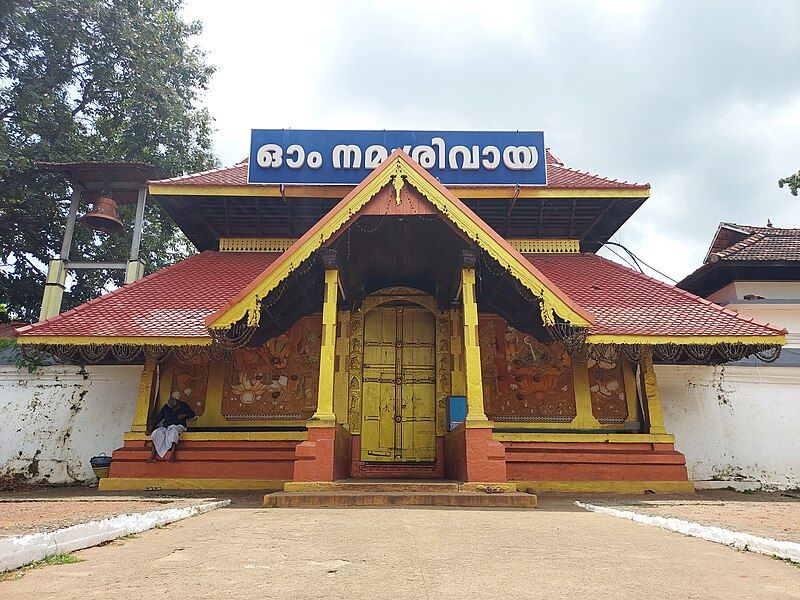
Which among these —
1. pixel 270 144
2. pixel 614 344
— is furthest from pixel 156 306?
pixel 614 344

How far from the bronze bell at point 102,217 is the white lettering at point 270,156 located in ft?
15.7

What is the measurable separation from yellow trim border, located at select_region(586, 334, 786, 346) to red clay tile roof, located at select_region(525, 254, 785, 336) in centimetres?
5

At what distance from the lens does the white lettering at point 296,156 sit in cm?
942

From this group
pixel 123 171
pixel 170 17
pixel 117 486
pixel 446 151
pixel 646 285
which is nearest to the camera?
pixel 117 486

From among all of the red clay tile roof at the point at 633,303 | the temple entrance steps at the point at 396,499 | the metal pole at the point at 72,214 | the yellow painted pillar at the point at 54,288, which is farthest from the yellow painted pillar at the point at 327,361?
the metal pole at the point at 72,214

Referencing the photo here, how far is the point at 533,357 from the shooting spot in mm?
8688

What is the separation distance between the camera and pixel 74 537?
3.11 meters

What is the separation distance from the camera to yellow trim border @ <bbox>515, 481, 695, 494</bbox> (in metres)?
7.67

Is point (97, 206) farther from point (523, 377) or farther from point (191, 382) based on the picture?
point (523, 377)

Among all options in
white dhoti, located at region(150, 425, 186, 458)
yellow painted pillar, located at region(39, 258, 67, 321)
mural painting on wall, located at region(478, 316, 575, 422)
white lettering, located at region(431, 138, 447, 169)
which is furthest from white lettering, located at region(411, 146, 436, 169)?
yellow painted pillar, located at region(39, 258, 67, 321)

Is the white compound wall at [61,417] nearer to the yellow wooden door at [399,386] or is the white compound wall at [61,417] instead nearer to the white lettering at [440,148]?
the yellow wooden door at [399,386]

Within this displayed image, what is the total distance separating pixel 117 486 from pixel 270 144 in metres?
5.96

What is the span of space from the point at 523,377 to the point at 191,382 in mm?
5324

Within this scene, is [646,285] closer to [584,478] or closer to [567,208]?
[567,208]
